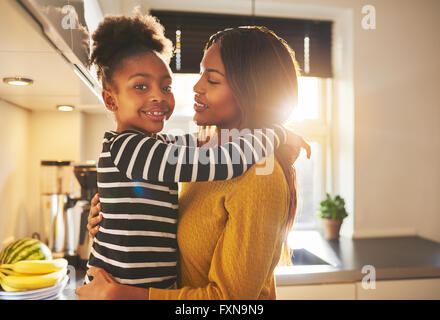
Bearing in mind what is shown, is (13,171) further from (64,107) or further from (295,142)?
(295,142)

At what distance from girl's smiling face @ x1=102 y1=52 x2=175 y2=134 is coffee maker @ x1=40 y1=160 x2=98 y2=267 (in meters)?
0.64

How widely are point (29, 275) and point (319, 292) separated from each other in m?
0.98

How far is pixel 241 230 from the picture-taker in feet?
1.86

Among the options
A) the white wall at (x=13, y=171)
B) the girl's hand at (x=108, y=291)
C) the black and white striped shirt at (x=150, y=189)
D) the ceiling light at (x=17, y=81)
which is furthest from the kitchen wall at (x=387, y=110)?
the girl's hand at (x=108, y=291)

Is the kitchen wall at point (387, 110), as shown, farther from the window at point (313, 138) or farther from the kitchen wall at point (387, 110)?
the window at point (313, 138)

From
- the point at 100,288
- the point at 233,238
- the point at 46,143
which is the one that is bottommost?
the point at 100,288

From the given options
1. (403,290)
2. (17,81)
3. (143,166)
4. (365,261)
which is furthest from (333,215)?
(17,81)

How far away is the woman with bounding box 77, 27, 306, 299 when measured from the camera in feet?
1.86

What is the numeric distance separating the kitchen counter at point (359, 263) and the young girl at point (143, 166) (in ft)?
1.64

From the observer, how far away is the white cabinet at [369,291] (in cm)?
123

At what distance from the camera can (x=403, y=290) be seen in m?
1.27

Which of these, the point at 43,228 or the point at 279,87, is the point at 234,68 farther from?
the point at 43,228
